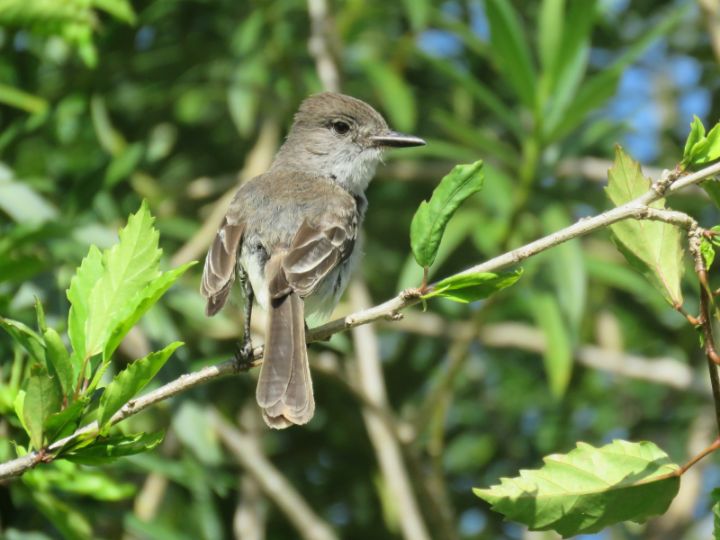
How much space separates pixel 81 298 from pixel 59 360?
7.1 inches

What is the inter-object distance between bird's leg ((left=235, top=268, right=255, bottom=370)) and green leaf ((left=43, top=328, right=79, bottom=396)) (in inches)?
35.6

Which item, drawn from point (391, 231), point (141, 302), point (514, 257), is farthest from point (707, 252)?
point (391, 231)

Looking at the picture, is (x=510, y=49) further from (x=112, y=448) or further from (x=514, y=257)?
(x=112, y=448)

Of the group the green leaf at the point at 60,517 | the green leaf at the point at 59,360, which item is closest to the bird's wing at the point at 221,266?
the green leaf at the point at 60,517

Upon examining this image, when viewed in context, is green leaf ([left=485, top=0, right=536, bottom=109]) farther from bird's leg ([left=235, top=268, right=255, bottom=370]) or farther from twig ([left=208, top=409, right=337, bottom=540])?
twig ([left=208, top=409, right=337, bottom=540])

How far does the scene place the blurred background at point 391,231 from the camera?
4676 mm

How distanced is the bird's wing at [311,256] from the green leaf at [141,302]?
1422mm

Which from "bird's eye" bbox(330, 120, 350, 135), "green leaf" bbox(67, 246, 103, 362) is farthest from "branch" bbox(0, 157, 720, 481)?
"bird's eye" bbox(330, 120, 350, 135)

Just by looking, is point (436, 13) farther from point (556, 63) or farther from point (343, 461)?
point (343, 461)

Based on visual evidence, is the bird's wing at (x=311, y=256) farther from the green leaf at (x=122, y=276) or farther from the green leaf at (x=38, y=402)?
the green leaf at (x=38, y=402)

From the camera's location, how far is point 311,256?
4.02m

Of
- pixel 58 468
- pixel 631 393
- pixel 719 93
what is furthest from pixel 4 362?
pixel 719 93

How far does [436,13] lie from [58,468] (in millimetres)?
3098

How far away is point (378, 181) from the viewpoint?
6.10 meters
